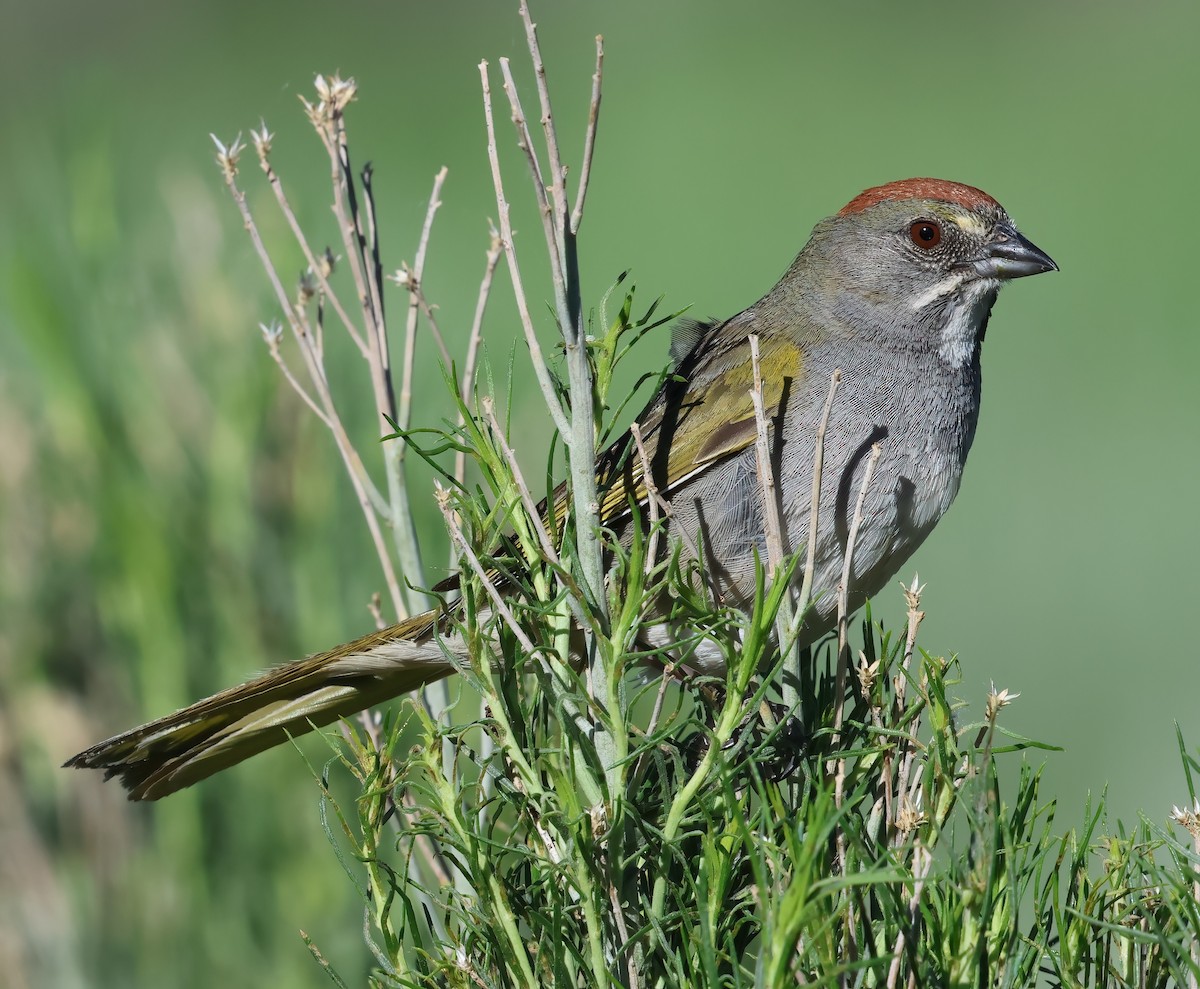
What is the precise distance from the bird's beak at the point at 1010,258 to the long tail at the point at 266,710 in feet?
4.85

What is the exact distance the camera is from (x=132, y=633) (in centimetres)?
348

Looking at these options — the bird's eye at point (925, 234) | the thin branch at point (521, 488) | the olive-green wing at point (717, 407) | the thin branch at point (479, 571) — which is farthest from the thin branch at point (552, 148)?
the bird's eye at point (925, 234)

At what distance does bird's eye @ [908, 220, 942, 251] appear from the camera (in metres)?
3.10

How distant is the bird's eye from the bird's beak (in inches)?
4.2

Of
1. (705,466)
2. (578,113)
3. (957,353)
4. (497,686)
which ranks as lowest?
(497,686)

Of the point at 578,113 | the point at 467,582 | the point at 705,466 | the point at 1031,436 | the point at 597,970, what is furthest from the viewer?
the point at 578,113

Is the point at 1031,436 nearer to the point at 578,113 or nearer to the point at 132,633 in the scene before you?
the point at 578,113

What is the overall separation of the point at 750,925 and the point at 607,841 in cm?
30

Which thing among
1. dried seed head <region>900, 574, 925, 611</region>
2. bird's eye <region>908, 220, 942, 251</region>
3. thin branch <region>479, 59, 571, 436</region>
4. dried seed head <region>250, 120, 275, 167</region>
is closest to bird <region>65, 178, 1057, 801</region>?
bird's eye <region>908, 220, 942, 251</region>

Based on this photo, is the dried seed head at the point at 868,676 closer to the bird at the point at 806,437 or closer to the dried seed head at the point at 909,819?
the dried seed head at the point at 909,819

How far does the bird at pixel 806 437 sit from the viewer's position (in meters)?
2.37

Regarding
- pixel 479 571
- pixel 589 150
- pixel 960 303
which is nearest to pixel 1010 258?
pixel 960 303

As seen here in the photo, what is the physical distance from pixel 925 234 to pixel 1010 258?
195mm

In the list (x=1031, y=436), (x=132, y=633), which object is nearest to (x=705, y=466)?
(x=132, y=633)
